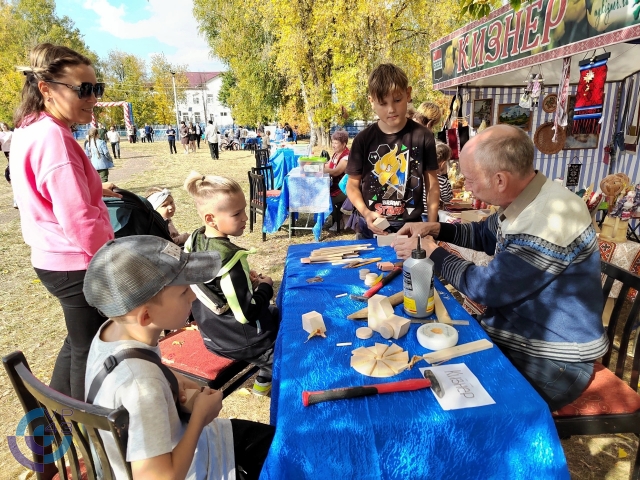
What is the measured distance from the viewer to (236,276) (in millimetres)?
1970

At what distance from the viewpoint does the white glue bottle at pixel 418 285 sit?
1.57 meters

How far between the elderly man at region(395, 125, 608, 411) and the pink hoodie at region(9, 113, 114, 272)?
1692 mm

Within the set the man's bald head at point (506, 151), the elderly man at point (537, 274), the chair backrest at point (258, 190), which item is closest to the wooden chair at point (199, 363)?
the elderly man at point (537, 274)

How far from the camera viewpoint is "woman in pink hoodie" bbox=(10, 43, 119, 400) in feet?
5.79

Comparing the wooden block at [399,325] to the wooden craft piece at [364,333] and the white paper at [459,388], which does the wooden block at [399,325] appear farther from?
the white paper at [459,388]

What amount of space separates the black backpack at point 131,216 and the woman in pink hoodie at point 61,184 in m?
0.39

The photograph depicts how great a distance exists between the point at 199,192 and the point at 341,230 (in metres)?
5.20

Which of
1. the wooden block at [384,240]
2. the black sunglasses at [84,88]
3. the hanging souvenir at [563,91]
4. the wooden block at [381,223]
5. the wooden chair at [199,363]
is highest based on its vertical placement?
the hanging souvenir at [563,91]

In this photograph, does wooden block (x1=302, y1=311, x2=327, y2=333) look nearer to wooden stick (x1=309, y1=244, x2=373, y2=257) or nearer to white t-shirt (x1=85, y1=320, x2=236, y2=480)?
white t-shirt (x1=85, y1=320, x2=236, y2=480)

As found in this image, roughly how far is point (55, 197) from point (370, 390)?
159 centimetres

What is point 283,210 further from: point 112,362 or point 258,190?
point 112,362

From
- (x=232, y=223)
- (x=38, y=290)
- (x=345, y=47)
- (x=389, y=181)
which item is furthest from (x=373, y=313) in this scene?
(x=345, y=47)

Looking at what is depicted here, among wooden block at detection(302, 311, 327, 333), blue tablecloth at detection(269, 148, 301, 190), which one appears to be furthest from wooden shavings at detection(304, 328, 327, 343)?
blue tablecloth at detection(269, 148, 301, 190)

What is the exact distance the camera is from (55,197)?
1.76 m
